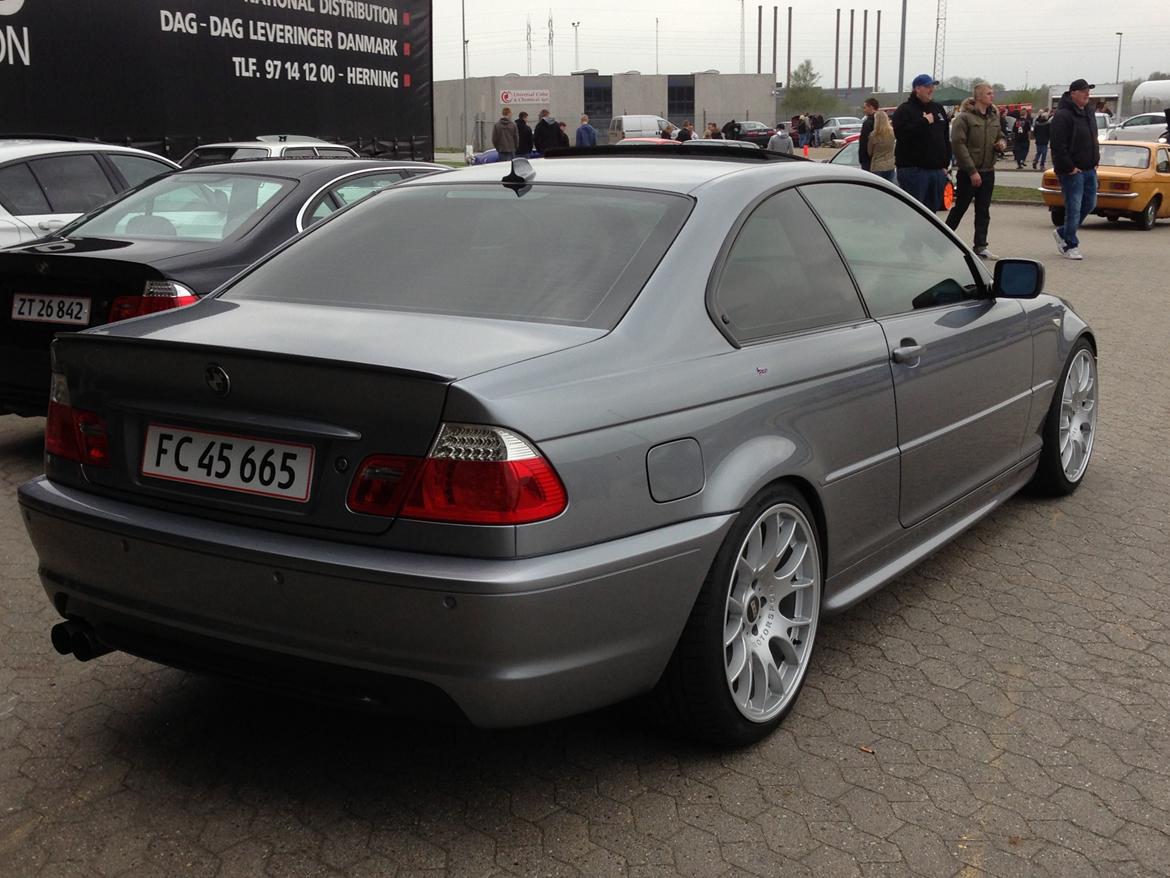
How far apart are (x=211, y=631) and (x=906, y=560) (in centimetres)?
223

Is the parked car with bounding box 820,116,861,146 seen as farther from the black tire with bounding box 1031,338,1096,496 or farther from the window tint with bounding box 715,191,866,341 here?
the window tint with bounding box 715,191,866,341

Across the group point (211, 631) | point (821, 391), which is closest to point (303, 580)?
point (211, 631)

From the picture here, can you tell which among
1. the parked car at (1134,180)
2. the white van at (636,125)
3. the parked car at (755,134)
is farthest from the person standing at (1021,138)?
the parked car at (1134,180)

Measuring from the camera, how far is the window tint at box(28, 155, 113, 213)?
921 cm

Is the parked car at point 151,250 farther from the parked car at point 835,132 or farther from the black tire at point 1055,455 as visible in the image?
the parked car at point 835,132

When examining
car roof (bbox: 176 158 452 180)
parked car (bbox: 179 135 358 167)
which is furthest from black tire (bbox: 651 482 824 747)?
parked car (bbox: 179 135 358 167)

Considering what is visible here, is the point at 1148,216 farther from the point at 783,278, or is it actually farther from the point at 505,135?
the point at 783,278

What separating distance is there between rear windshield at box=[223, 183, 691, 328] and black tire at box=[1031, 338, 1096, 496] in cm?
259

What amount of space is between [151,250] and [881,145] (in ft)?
38.5

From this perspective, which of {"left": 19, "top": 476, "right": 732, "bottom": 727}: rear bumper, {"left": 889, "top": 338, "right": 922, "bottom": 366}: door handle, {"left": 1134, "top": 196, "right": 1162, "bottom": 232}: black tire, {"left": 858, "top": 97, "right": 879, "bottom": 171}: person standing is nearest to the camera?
{"left": 19, "top": 476, "right": 732, "bottom": 727}: rear bumper

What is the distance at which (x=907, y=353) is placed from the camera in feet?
13.6

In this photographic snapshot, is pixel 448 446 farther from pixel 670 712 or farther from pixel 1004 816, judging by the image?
pixel 1004 816

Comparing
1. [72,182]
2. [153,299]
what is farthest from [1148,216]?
[153,299]

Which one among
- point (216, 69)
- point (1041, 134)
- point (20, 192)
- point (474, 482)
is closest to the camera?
point (474, 482)
